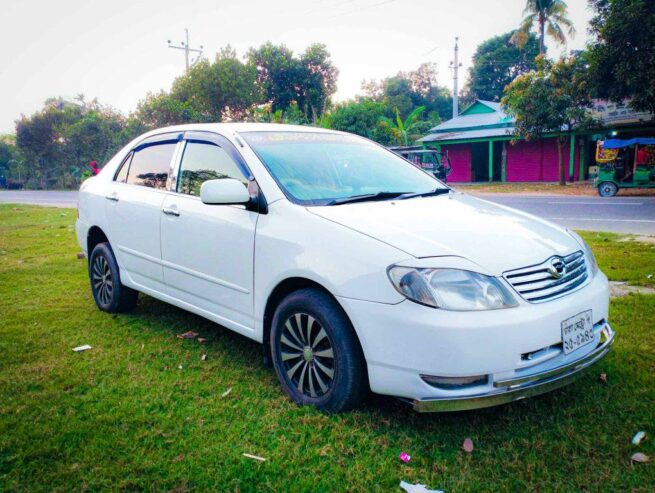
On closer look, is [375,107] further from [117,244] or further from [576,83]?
[117,244]

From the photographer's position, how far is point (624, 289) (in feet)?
17.3

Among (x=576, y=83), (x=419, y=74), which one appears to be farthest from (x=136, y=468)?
(x=419, y=74)

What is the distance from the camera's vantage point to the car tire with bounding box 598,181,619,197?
1822cm

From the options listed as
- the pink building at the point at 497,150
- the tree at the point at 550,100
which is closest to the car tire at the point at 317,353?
the tree at the point at 550,100

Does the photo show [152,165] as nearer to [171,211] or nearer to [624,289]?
[171,211]

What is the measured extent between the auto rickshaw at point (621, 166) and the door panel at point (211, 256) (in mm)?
17841

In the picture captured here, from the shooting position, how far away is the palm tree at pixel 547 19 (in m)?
34.4

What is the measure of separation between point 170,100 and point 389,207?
120 ft

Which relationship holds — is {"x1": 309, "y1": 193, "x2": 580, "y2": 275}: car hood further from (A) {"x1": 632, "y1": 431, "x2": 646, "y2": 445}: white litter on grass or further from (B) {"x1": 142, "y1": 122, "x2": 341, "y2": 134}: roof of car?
(B) {"x1": 142, "y1": 122, "x2": 341, "y2": 134}: roof of car

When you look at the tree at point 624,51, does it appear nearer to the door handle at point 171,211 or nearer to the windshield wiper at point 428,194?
the windshield wiper at point 428,194

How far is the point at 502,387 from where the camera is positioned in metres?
2.52

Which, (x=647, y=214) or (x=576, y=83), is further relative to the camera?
(x=576, y=83)

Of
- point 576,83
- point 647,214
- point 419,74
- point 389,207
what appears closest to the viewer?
point 389,207

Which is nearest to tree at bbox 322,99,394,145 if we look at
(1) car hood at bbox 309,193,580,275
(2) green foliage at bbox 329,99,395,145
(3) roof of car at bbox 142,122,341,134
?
(2) green foliage at bbox 329,99,395,145
